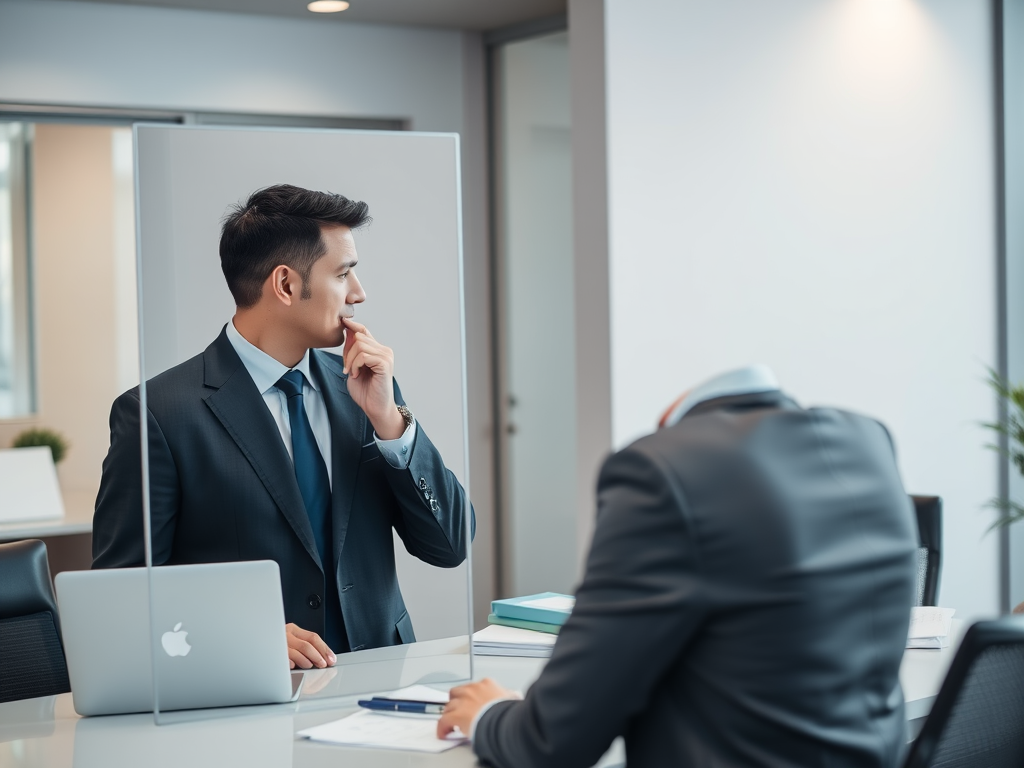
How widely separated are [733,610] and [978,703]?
1.24 feet

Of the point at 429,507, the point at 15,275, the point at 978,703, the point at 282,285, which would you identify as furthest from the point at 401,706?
the point at 15,275

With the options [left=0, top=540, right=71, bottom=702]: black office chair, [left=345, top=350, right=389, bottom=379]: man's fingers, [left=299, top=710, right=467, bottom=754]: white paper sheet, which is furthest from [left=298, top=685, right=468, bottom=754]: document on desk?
[left=0, top=540, right=71, bottom=702]: black office chair

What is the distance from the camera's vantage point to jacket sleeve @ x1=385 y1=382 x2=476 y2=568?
6.12 feet

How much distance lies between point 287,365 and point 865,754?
1008 millimetres

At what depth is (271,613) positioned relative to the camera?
166cm

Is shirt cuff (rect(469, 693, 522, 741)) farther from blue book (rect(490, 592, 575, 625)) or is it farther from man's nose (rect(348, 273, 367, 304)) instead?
man's nose (rect(348, 273, 367, 304))

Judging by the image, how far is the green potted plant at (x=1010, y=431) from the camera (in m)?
4.55

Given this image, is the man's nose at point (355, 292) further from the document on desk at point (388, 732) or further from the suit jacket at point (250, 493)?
the document on desk at point (388, 732)

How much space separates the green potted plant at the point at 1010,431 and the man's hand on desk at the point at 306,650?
3.46 m

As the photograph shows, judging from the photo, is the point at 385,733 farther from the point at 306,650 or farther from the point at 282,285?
the point at 282,285

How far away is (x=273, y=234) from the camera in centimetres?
179

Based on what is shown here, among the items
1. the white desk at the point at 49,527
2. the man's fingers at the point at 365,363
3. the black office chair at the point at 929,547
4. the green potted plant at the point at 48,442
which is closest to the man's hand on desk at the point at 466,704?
the man's fingers at the point at 365,363

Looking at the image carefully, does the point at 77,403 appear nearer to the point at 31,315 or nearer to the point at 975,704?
the point at 31,315

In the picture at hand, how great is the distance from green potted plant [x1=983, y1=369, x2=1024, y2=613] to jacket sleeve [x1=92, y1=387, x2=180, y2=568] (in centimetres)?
Answer: 366
